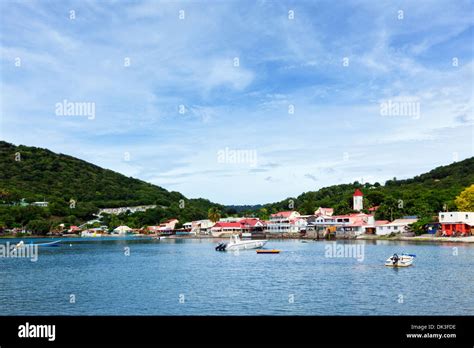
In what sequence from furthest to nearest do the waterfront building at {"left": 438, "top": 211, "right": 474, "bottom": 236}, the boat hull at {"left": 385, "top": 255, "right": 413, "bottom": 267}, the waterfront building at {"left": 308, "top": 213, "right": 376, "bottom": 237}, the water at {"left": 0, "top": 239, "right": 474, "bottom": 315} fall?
the waterfront building at {"left": 308, "top": 213, "right": 376, "bottom": 237}
the waterfront building at {"left": 438, "top": 211, "right": 474, "bottom": 236}
the boat hull at {"left": 385, "top": 255, "right": 413, "bottom": 267}
the water at {"left": 0, "top": 239, "right": 474, "bottom": 315}

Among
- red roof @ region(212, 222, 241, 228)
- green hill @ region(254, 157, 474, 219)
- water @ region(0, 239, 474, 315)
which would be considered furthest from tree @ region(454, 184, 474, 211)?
red roof @ region(212, 222, 241, 228)

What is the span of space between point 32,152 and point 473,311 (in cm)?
14346

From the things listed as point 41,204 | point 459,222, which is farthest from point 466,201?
point 41,204

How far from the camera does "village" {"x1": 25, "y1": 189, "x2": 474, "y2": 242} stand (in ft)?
176

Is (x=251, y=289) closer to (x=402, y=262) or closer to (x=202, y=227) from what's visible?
(x=402, y=262)

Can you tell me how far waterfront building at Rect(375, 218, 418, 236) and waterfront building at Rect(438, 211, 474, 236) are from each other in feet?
27.0

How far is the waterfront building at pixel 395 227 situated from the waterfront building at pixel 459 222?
822 cm

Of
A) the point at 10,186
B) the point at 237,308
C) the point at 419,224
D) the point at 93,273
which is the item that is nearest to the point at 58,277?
the point at 93,273

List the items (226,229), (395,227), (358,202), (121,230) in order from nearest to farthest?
(395,227) → (358,202) → (226,229) → (121,230)

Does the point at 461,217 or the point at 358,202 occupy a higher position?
the point at 358,202

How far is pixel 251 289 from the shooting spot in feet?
70.0

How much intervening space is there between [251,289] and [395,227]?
4681cm
